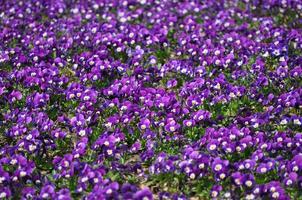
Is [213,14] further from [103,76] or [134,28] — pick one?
[103,76]

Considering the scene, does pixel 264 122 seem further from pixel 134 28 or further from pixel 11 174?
pixel 134 28

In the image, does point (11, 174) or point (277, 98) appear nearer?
point (11, 174)

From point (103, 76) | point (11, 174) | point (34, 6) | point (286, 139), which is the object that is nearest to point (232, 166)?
point (286, 139)

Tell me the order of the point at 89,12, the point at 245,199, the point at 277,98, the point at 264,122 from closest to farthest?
the point at 245,199
the point at 264,122
the point at 277,98
the point at 89,12

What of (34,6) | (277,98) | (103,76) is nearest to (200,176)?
(277,98)

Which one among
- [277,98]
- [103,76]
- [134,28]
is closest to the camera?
[277,98]

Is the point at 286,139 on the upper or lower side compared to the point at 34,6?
upper
